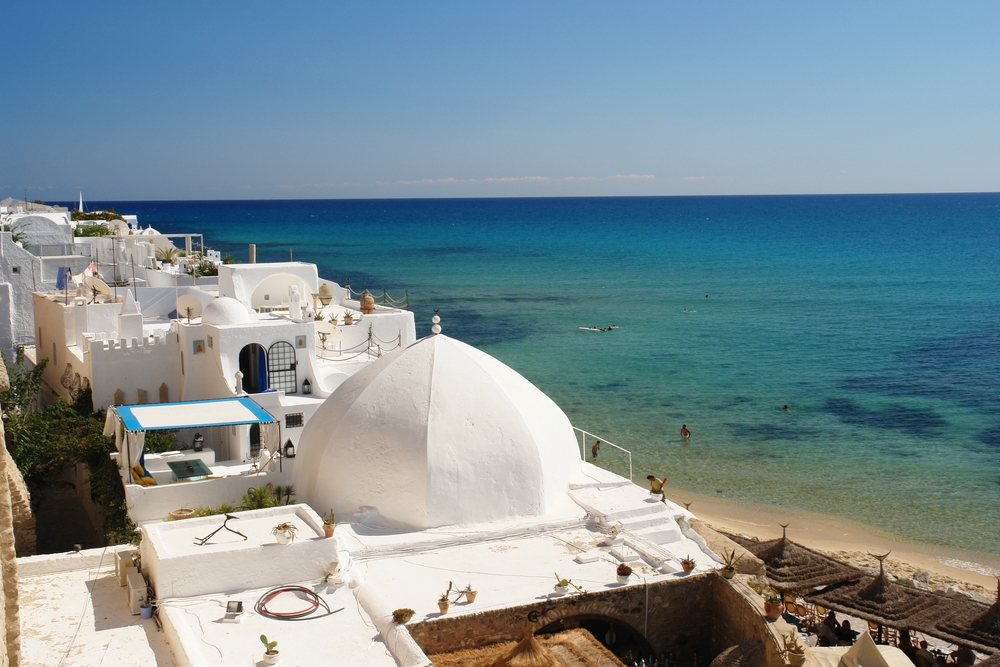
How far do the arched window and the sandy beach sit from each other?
1248 centimetres

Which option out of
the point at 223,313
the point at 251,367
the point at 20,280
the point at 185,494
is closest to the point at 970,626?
the point at 185,494

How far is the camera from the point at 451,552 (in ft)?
51.5

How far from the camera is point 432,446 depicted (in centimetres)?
1625

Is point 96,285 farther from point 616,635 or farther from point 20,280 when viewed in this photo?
point 616,635

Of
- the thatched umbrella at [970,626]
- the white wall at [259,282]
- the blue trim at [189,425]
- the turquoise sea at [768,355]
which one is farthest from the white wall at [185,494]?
the turquoise sea at [768,355]

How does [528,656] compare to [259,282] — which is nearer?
[528,656]

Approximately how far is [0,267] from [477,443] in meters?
24.4

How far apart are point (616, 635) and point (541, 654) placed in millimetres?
2677

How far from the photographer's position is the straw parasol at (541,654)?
12664 mm

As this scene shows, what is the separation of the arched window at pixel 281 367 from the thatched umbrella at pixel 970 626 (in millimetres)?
15243

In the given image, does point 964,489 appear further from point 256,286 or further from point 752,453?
point 256,286

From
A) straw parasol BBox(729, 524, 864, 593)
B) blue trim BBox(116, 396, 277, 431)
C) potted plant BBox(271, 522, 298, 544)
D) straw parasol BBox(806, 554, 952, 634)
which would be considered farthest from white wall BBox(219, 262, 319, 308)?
straw parasol BBox(806, 554, 952, 634)

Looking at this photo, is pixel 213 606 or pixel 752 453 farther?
pixel 752 453

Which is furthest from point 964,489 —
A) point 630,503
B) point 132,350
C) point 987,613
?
point 132,350
